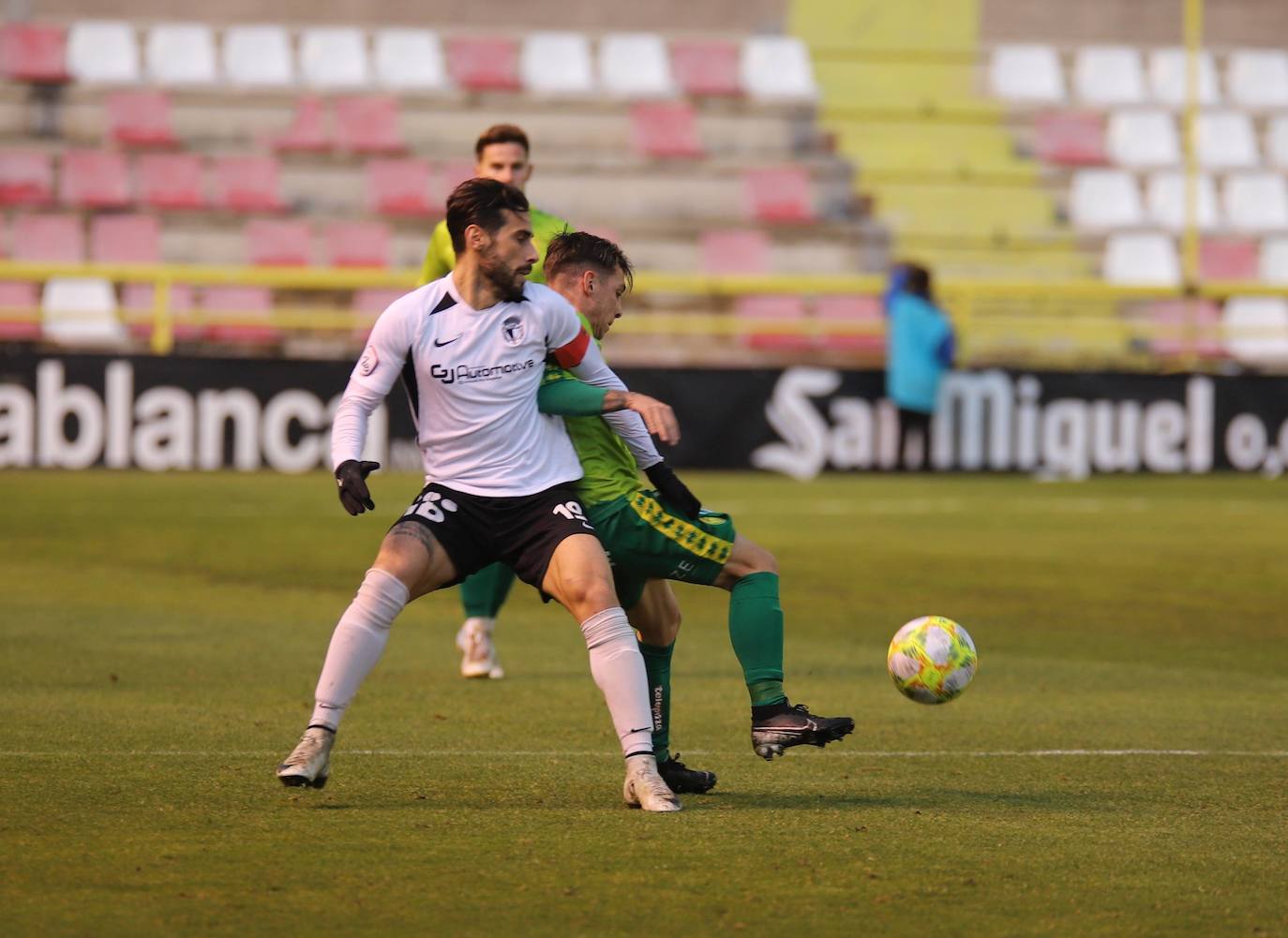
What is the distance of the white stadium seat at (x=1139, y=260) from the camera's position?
25734mm

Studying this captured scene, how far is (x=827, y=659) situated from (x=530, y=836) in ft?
14.1

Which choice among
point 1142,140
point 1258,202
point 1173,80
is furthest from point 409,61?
point 1258,202

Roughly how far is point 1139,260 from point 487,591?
18762 millimetres

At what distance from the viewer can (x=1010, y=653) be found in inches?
377

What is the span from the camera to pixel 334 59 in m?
25.2

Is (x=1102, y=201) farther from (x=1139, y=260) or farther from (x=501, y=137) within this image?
(x=501, y=137)

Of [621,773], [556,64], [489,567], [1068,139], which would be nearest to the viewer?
[621,773]

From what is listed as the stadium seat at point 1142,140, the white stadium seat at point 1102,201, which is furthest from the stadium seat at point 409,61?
the stadium seat at point 1142,140

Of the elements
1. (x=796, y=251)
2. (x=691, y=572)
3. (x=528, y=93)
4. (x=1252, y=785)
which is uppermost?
(x=528, y=93)

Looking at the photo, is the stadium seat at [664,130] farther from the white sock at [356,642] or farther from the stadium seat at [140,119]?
the white sock at [356,642]

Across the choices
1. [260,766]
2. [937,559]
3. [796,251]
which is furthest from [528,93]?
[260,766]

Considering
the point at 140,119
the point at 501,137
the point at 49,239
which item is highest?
the point at 140,119

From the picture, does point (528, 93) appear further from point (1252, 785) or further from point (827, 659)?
point (1252, 785)

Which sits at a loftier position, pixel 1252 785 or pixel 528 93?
pixel 528 93
